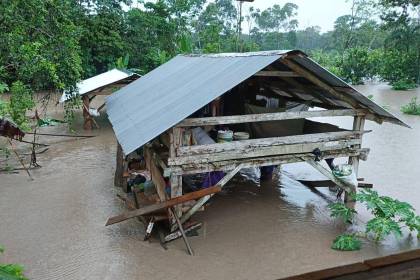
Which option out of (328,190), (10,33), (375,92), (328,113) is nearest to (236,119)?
(328,113)

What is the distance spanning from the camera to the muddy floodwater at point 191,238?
639 centimetres

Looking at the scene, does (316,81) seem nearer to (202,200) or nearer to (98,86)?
(202,200)

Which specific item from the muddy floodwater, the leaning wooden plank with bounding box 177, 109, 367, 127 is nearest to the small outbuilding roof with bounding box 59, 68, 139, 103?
the muddy floodwater

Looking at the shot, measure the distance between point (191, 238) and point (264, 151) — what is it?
2097 mm

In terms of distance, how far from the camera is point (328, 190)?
988cm

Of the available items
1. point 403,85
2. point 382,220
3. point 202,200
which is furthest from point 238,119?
point 403,85

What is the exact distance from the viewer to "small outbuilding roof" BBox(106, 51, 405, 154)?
20.8ft

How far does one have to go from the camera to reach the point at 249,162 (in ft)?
23.5

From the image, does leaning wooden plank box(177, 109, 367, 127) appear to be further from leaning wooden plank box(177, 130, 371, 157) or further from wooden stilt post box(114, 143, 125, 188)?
wooden stilt post box(114, 143, 125, 188)

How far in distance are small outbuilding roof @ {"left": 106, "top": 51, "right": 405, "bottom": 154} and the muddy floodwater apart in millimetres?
1951

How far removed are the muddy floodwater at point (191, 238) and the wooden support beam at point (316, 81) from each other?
8.16ft

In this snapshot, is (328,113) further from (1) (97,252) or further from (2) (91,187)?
(2) (91,187)

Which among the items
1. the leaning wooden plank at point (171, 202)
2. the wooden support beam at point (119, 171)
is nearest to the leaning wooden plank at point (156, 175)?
the leaning wooden plank at point (171, 202)

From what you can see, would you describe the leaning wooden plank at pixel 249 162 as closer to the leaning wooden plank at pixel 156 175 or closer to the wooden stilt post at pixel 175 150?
the wooden stilt post at pixel 175 150
